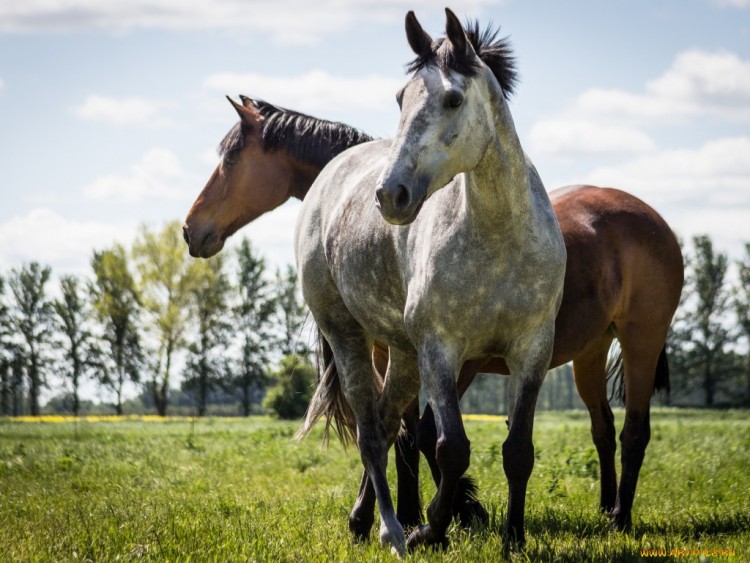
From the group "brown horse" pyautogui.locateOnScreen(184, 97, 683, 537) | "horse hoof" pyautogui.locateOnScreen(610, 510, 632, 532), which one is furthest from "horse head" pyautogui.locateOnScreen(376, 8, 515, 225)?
"horse hoof" pyautogui.locateOnScreen(610, 510, 632, 532)

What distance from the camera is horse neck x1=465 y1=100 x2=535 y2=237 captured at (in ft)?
14.8

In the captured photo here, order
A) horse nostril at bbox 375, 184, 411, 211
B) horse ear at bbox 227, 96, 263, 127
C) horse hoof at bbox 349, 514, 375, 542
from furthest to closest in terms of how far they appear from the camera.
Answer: horse ear at bbox 227, 96, 263, 127 < horse hoof at bbox 349, 514, 375, 542 < horse nostril at bbox 375, 184, 411, 211

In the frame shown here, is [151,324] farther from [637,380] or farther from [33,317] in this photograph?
[637,380]

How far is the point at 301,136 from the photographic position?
775 cm

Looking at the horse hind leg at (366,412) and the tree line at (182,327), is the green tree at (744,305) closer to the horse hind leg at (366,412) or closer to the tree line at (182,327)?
the tree line at (182,327)

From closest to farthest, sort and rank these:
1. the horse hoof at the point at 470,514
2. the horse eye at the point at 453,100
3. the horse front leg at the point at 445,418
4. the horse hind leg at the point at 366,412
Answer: the horse eye at the point at 453,100 → the horse front leg at the point at 445,418 → the horse hind leg at the point at 366,412 → the horse hoof at the point at 470,514

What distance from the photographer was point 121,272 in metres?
49.9

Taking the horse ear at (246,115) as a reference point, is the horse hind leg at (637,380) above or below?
below

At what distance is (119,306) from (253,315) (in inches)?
457

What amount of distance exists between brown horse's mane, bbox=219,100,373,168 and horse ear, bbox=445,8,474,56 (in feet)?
10.7

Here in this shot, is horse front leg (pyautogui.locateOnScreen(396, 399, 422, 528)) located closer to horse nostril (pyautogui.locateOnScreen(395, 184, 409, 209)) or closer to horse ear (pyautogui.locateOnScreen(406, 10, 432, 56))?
horse nostril (pyautogui.locateOnScreen(395, 184, 409, 209))

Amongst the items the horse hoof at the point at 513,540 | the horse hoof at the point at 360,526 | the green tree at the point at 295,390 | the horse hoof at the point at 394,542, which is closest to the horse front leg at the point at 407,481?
the horse hoof at the point at 360,526

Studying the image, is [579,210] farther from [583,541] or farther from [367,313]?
[583,541]

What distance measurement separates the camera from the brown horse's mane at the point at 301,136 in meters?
7.59
